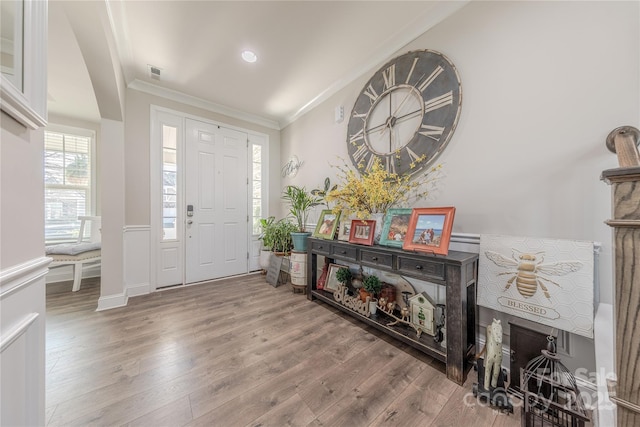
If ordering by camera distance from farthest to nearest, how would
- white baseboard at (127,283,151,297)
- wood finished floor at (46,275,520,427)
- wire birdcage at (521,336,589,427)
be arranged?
1. white baseboard at (127,283,151,297)
2. wood finished floor at (46,275,520,427)
3. wire birdcage at (521,336,589,427)

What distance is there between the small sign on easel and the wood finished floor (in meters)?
0.80

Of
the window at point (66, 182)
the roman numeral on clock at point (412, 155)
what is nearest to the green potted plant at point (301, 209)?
the roman numeral on clock at point (412, 155)

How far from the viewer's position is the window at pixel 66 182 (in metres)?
3.42

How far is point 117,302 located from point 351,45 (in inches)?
145

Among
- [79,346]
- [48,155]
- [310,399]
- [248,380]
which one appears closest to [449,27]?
[310,399]

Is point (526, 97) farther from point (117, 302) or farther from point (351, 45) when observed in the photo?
point (117, 302)

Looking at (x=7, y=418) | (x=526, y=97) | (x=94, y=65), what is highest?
(x=94, y=65)

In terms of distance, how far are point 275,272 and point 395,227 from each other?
194cm

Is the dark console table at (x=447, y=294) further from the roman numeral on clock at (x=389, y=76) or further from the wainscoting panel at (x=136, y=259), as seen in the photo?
the wainscoting panel at (x=136, y=259)

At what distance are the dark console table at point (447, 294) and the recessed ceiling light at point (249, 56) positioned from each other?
225 centimetres

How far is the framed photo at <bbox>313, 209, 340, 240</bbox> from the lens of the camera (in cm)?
241

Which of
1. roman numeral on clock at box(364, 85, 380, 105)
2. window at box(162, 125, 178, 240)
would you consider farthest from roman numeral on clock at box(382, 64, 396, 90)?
window at box(162, 125, 178, 240)

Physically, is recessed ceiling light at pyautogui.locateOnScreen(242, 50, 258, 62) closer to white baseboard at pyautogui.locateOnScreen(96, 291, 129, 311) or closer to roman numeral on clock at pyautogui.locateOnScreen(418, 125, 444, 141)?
roman numeral on clock at pyautogui.locateOnScreen(418, 125, 444, 141)

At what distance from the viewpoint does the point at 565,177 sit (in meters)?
1.30
